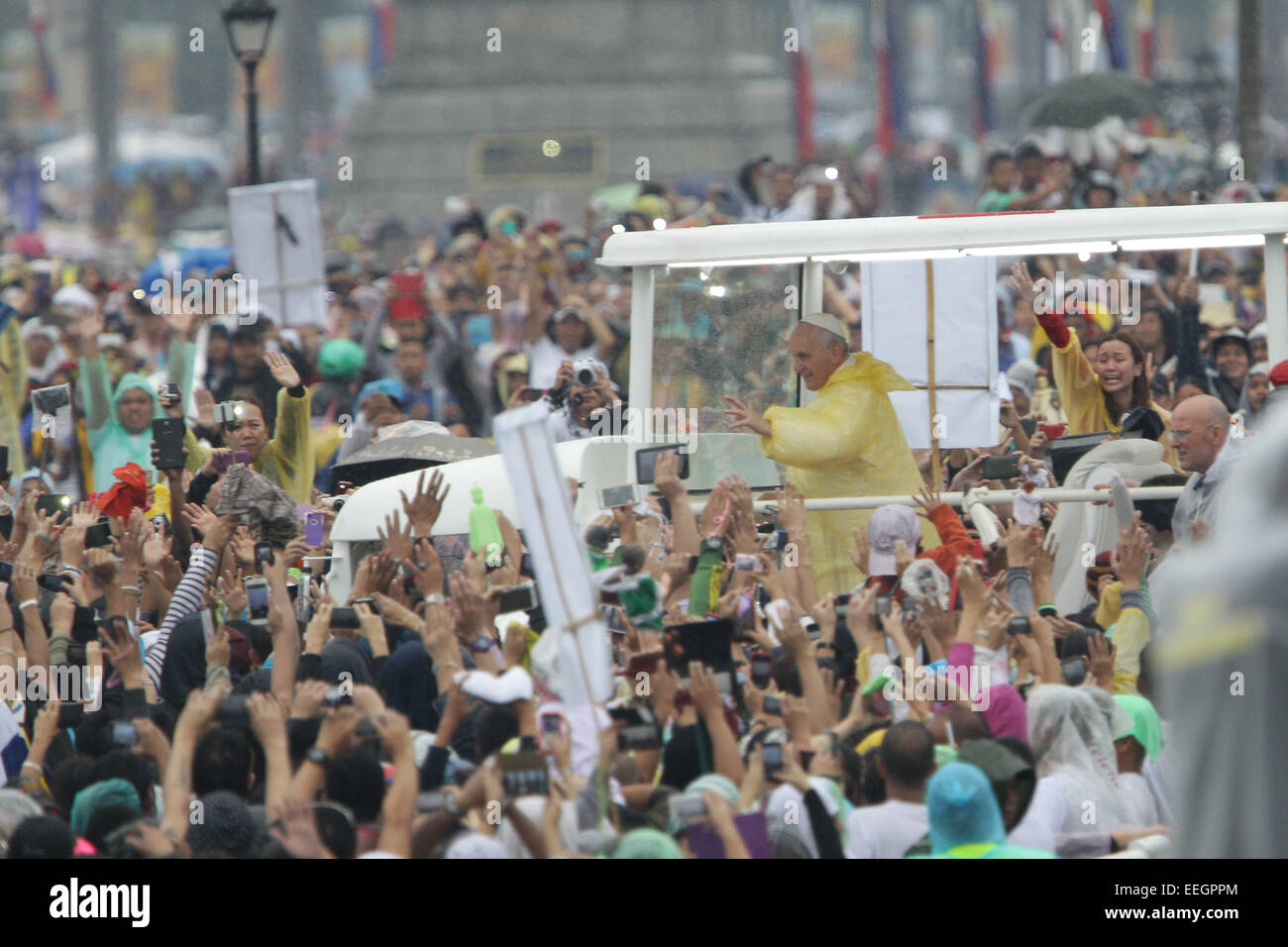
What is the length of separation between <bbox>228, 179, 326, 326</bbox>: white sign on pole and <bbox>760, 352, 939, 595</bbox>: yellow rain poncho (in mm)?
6126

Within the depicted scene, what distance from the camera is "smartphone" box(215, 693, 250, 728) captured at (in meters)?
5.66

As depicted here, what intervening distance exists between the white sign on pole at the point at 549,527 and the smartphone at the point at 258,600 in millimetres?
2021

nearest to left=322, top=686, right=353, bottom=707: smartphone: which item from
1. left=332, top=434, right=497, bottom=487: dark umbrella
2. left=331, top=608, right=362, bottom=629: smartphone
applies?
left=331, top=608, right=362, bottom=629: smartphone

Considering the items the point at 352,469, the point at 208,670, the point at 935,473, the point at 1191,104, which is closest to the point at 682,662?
the point at 208,670

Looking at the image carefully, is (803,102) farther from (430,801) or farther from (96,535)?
(430,801)

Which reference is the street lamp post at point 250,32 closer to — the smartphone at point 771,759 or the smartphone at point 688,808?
the smartphone at point 771,759

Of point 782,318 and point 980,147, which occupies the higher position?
point 980,147

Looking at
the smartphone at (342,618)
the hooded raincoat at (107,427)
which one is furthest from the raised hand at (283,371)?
the smartphone at (342,618)

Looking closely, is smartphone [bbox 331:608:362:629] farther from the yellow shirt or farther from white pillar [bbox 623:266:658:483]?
the yellow shirt

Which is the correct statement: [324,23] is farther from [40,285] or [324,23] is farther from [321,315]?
[321,315]

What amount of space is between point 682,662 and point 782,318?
3.64 m

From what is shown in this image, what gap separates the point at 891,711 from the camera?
5.94 metres

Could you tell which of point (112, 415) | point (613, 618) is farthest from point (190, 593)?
point (112, 415)

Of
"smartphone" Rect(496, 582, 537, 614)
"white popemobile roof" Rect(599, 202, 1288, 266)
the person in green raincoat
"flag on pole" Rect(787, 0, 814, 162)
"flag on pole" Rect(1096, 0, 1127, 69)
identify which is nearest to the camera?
"smartphone" Rect(496, 582, 537, 614)
